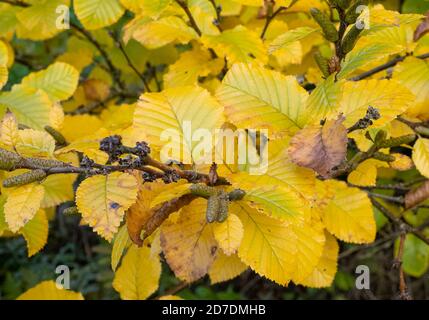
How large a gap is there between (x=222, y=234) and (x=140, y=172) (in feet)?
0.65

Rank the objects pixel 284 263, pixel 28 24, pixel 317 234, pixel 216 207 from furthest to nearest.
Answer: pixel 28 24 < pixel 317 234 < pixel 284 263 < pixel 216 207

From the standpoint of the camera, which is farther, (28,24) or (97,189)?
(28,24)

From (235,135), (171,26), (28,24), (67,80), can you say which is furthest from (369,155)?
(28,24)

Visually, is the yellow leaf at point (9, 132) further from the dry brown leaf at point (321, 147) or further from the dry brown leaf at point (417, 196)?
the dry brown leaf at point (417, 196)

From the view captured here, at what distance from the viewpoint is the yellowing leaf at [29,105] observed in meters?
1.26

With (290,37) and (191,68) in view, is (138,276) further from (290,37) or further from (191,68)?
(290,37)

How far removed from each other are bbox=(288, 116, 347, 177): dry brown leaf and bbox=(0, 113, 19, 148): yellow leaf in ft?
1.55

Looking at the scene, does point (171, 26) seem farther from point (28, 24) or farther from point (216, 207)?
point (216, 207)

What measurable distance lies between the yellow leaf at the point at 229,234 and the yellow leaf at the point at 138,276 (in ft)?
1.81

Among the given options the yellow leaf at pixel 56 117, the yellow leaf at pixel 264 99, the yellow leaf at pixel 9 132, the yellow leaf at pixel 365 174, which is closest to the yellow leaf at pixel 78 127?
the yellow leaf at pixel 56 117

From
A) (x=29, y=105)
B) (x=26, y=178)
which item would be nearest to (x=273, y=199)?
(x=26, y=178)

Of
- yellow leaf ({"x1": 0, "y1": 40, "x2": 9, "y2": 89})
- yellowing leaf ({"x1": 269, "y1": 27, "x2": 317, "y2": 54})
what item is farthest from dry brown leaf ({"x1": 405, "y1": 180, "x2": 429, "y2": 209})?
yellow leaf ({"x1": 0, "y1": 40, "x2": 9, "y2": 89})

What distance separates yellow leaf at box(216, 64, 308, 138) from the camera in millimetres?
902

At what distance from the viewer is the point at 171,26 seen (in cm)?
121
